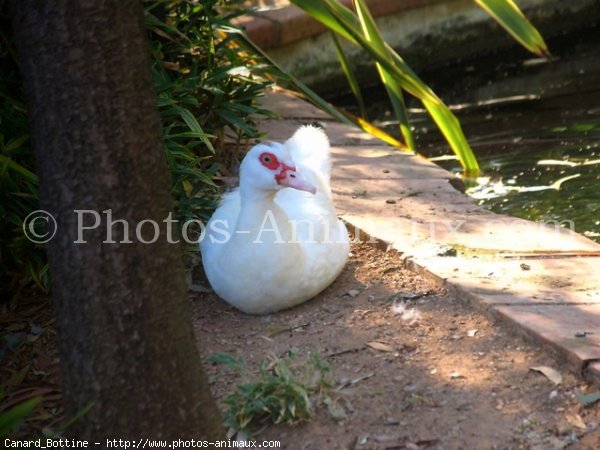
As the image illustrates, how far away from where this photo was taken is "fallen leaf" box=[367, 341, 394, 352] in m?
3.35

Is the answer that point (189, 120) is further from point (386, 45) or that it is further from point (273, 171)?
point (386, 45)

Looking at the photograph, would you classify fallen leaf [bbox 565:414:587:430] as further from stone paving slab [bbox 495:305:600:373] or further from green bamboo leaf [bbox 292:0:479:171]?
green bamboo leaf [bbox 292:0:479:171]

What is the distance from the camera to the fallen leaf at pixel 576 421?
2.79 m

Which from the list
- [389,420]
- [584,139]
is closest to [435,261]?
[389,420]

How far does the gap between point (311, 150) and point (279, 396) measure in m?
1.79

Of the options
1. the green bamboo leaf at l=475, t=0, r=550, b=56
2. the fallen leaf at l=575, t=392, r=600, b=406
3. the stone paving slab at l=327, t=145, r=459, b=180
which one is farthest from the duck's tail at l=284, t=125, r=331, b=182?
the fallen leaf at l=575, t=392, r=600, b=406

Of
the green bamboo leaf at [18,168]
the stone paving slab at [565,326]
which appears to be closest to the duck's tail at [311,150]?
the green bamboo leaf at [18,168]

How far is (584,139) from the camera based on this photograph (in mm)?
6039

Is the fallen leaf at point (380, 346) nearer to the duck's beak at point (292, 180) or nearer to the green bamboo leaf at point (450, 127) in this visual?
the duck's beak at point (292, 180)

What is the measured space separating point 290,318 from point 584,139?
3.05 meters

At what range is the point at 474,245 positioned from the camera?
407cm

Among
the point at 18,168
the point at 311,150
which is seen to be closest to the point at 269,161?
the point at 311,150

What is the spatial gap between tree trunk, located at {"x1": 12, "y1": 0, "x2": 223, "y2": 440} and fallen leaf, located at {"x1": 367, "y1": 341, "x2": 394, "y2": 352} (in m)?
0.92

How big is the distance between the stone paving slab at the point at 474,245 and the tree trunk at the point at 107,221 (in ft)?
4.11
